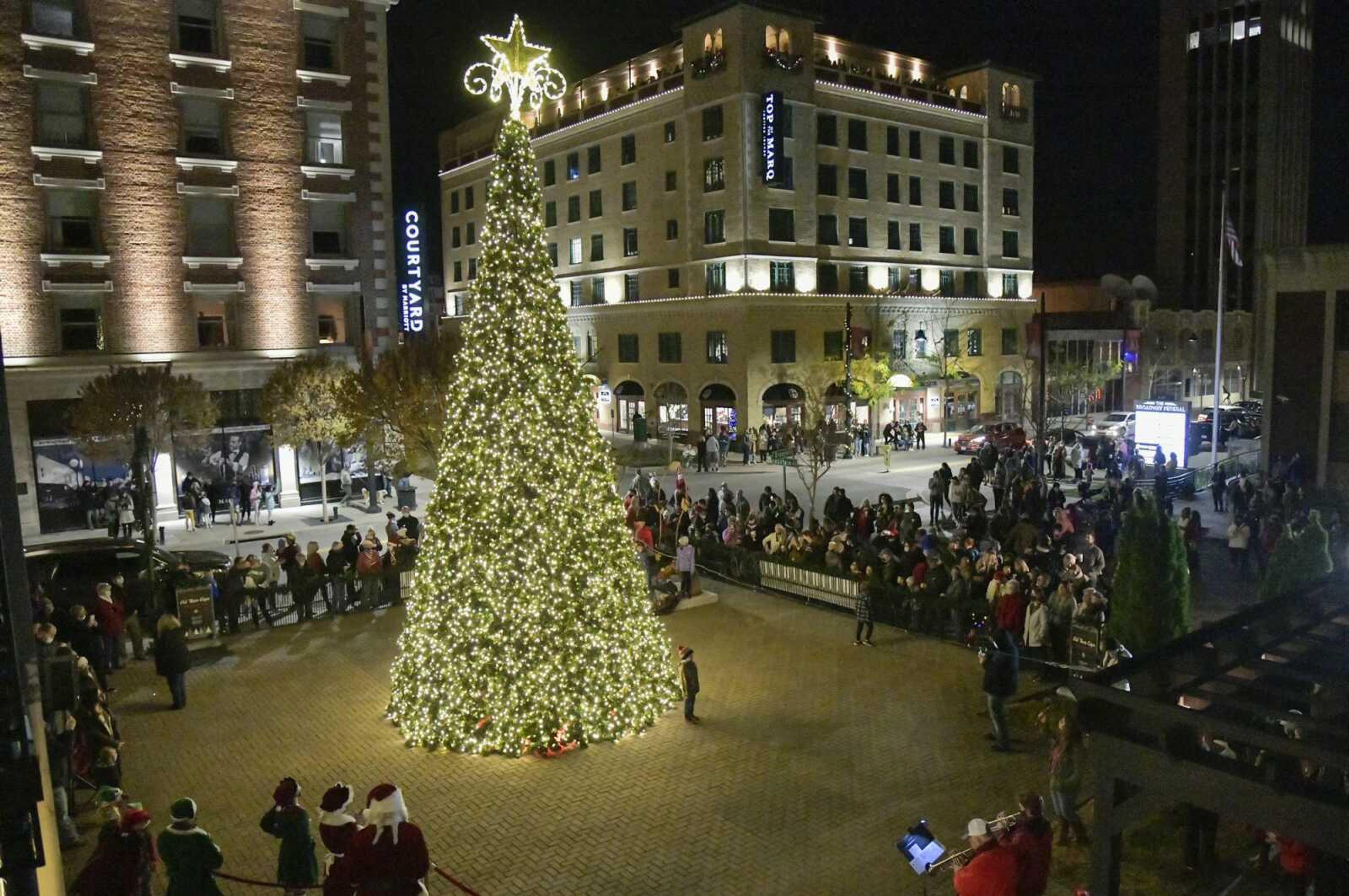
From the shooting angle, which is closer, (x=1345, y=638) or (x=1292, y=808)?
(x=1292, y=808)

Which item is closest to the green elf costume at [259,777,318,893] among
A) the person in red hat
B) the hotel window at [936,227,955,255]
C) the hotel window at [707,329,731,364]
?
the person in red hat

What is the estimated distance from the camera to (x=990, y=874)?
7.51m

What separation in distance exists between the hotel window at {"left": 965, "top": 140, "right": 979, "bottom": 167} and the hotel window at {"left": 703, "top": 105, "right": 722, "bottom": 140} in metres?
17.0

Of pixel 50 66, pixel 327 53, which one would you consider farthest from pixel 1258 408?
pixel 50 66

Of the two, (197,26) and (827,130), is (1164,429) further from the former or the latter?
(197,26)

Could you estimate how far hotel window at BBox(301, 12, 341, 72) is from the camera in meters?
33.5

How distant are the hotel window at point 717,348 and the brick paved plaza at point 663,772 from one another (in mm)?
33299

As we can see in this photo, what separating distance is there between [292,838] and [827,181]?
4731 cm

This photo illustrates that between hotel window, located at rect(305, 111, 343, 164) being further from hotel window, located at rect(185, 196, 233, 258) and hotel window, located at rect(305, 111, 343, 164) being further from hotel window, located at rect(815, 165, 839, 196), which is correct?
hotel window, located at rect(815, 165, 839, 196)

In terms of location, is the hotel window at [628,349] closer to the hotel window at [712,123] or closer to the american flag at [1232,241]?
the hotel window at [712,123]

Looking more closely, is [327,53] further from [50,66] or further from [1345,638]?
[1345,638]

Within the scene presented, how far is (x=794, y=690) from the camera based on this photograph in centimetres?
1509

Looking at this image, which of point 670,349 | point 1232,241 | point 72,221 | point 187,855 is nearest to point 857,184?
point 670,349

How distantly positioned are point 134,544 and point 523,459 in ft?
42.6
